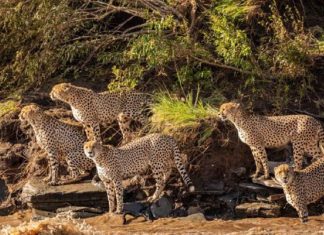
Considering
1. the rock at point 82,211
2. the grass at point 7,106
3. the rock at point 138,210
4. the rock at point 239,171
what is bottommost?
the rock at point 82,211

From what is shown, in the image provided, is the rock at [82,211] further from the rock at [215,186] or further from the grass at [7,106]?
the grass at [7,106]

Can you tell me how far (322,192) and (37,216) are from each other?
3543mm

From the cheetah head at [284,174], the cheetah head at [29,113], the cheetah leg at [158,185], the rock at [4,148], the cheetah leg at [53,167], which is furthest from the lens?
the rock at [4,148]

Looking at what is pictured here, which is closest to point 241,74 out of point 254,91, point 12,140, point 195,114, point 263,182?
point 254,91

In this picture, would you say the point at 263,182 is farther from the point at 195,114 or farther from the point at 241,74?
the point at 241,74

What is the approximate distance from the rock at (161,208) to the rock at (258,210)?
872mm

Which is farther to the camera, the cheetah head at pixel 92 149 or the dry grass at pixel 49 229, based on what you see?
the cheetah head at pixel 92 149

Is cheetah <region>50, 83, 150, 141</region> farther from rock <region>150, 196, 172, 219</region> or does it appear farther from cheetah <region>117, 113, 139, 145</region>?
rock <region>150, 196, 172, 219</region>

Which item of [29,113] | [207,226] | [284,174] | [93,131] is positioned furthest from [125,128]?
[284,174]

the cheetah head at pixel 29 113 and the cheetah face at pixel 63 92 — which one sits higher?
the cheetah face at pixel 63 92

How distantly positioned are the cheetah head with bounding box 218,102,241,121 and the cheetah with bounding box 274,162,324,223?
3.69 feet

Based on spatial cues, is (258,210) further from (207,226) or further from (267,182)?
(207,226)

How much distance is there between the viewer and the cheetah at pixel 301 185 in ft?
40.1

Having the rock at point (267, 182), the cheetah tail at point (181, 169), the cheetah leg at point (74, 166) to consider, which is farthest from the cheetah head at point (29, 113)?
the rock at point (267, 182)
